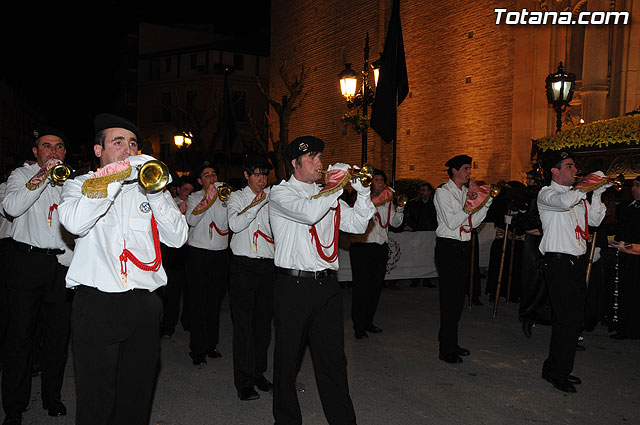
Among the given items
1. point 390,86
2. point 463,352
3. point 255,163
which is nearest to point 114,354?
point 255,163

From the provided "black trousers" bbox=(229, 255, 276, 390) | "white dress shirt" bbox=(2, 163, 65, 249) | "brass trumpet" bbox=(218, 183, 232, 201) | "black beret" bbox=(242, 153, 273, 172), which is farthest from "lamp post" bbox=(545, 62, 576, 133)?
"white dress shirt" bbox=(2, 163, 65, 249)

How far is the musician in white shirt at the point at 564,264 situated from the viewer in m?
5.75

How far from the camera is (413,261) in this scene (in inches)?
464

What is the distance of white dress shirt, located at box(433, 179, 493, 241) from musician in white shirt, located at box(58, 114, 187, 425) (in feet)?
13.5

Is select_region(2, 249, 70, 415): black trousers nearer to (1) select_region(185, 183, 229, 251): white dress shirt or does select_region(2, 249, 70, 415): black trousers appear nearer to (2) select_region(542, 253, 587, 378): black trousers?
(1) select_region(185, 183, 229, 251): white dress shirt

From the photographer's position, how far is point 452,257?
6801 mm

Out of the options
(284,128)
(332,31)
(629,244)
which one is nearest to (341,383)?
(629,244)

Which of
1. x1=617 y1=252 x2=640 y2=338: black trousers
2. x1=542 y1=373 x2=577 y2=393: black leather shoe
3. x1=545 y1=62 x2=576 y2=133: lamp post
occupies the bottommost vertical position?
x1=542 y1=373 x2=577 y2=393: black leather shoe

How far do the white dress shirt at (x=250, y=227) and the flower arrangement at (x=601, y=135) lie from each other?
23.9ft

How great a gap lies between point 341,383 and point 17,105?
6684cm

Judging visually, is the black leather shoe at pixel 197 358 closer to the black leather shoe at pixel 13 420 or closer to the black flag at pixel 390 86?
the black leather shoe at pixel 13 420

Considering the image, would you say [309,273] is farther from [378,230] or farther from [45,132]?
[378,230]

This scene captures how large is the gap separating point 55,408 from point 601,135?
32.3ft

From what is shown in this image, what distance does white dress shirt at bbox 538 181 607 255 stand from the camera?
5805mm
